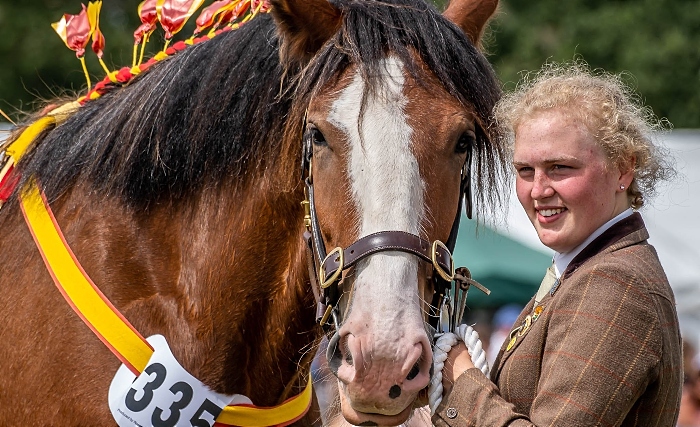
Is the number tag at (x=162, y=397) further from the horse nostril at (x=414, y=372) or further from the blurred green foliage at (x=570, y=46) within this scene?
the blurred green foliage at (x=570, y=46)

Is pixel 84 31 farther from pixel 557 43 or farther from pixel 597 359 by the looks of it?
pixel 557 43

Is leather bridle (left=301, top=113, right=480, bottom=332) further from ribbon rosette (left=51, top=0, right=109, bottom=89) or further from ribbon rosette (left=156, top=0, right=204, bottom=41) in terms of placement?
ribbon rosette (left=51, top=0, right=109, bottom=89)

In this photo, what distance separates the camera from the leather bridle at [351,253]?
262 centimetres

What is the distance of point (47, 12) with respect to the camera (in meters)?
15.8

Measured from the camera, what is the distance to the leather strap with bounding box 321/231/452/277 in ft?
8.53

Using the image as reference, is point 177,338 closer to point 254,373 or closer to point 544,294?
point 254,373

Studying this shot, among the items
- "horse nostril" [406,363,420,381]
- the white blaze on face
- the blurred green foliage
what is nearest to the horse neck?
the white blaze on face

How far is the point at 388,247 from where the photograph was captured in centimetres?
259

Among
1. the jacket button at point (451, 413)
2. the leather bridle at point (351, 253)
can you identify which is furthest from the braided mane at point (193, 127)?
the jacket button at point (451, 413)

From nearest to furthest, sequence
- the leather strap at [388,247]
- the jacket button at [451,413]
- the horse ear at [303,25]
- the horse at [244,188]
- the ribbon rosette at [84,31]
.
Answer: the jacket button at [451,413], the leather strap at [388,247], the horse at [244,188], the horse ear at [303,25], the ribbon rosette at [84,31]

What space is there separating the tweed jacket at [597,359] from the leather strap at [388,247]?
355 millimetres

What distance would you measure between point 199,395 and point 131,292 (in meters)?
0.41

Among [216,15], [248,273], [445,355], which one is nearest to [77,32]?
[216,15]

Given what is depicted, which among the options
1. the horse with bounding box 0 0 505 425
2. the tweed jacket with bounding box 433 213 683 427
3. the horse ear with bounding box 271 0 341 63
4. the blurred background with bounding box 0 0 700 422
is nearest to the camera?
the tweed jacket with bounding box 433 213 683 427
